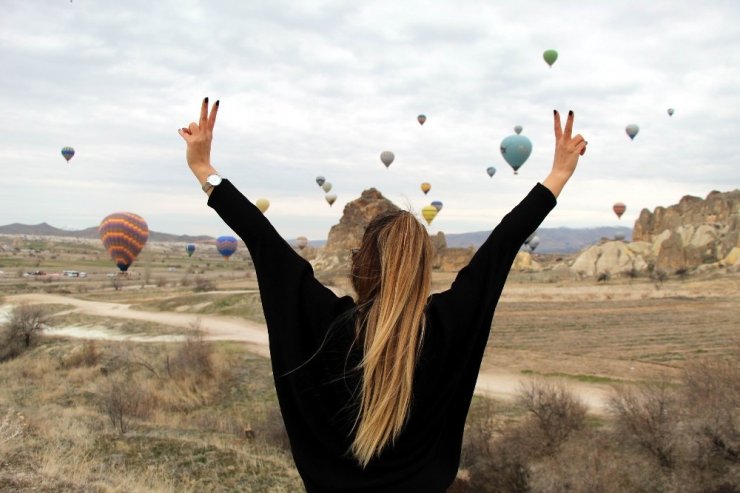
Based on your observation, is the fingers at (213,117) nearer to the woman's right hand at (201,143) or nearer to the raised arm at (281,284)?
the woman's right hand at (201,143)

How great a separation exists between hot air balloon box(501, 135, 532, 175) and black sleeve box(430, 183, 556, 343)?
35.3m

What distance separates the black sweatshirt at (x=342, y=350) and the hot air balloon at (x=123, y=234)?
132 ft

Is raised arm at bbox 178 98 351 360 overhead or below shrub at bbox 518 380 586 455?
overhead

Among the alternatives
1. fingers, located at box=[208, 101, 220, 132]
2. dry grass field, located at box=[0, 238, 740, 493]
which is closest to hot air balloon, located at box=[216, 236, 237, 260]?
dry grass field, located at box=[0, 238, 740, 493]

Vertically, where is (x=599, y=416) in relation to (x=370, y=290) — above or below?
below

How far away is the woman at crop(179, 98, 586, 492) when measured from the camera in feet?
5.44

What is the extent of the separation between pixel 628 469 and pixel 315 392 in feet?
34.7

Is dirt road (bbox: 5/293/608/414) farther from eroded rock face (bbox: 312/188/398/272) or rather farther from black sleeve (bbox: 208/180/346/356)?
eroded rock face (bbox: 312/188/398/272)

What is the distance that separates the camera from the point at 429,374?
1713 millimetres

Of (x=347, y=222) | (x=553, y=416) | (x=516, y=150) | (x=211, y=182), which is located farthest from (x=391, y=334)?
(x=347, y=222)

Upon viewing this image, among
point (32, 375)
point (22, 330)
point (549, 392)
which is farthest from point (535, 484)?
point (22, 330)

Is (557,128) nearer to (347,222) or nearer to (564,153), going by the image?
(564,153)

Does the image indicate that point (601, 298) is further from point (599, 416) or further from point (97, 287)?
point (97, 287)

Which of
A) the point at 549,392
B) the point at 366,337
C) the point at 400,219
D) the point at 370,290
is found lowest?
the point at 549,392
